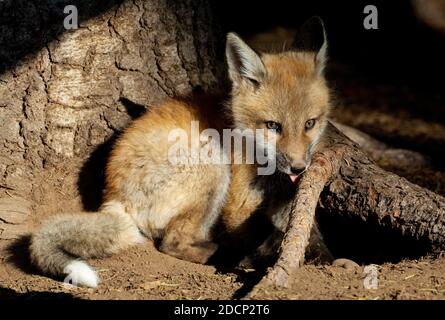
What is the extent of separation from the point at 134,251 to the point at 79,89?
3.99 ft

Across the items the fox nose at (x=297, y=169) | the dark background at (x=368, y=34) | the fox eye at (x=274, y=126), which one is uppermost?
the dark background at (x=368, y=34)

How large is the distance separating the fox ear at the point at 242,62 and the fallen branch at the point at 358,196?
69cm

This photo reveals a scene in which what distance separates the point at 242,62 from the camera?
4082mm

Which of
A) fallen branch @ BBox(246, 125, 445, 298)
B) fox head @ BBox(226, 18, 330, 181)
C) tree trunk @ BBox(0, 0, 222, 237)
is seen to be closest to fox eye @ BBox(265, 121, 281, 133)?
fox head @ BBox(226, 18, 330, 181)

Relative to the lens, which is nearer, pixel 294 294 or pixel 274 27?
pixel 294 294

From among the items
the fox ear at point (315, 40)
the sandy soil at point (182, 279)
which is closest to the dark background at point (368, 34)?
the fox ear at point (315, 40)

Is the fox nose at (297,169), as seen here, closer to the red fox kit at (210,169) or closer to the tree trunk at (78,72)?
the red fox kit at (210,169)

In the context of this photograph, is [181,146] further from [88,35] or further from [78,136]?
[88,35]

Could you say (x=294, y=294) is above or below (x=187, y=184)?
below

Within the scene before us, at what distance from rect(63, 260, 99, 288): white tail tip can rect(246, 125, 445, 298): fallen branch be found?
1.13m

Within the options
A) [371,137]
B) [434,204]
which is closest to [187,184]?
[434,204]

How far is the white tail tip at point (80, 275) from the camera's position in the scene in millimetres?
3332

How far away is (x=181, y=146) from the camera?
161 inches

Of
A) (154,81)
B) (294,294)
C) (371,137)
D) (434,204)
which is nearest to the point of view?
(294,294)
